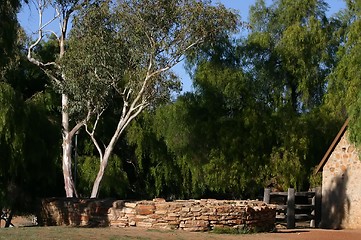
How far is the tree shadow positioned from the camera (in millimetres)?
25375

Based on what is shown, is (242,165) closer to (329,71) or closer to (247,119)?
(247,119)

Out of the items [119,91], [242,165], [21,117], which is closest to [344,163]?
[242,165]

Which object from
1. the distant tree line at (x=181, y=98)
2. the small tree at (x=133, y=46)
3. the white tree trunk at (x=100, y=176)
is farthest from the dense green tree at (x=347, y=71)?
the white tree trunk at (x=100, y=176)

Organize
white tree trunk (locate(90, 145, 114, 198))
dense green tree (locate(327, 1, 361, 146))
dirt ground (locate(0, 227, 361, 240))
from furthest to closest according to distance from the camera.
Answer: white tree trunk (locate(90, 145, 114, 198))
dense green tree (locate(327, 1, 361, 146))
dirt ground (locate(0, 227, 361, 240))

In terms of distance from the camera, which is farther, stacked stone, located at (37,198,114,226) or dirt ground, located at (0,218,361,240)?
stacked stone, located at (37,198,114,226)

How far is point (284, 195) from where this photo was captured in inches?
1049

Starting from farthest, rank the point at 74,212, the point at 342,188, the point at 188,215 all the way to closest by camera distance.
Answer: the point at 342,188, the point at 74,212, the point at 188,215

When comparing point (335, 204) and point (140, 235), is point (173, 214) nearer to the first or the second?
point (140, 235)

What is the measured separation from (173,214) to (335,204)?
7.67 metres

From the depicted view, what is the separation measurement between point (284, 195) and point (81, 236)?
437 inches

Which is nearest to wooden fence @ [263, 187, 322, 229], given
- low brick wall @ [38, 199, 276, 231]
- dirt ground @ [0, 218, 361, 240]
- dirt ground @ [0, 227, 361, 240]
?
low brick wall @ [38, 199, 276, 231]

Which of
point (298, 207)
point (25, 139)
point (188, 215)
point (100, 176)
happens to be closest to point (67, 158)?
point (100, 176)

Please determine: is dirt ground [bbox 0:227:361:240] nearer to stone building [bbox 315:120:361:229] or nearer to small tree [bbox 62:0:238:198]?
stone building [bbox 315:120:361:229]

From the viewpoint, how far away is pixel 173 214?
21391 millimetres
